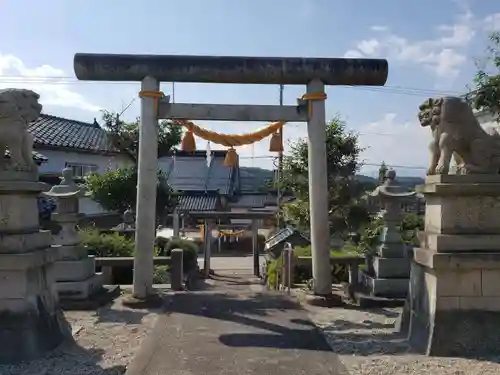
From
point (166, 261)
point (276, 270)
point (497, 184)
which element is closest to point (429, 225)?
point (497, 184)

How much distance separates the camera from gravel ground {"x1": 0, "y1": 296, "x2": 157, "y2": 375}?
15.7 feet

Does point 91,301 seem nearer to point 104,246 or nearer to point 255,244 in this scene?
point 104,246

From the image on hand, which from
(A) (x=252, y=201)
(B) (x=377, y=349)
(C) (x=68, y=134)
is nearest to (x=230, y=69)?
(B) (x=377, y=349)

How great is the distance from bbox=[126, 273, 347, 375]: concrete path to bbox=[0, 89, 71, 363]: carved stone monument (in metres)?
1.18

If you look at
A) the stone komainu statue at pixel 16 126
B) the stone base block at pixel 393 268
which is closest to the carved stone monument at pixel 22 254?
the stone komainu statue at pixel 16 126

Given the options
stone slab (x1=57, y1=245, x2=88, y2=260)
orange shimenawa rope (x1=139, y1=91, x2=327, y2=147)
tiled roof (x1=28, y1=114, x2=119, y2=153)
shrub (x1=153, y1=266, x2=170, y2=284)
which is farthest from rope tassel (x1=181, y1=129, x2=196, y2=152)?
tiled roof (x1=28, y1=114, x2=119, y2=153)

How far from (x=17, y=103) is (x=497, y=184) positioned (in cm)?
559

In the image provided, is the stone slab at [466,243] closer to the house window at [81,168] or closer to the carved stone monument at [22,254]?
the carved stone monument at [22,254]

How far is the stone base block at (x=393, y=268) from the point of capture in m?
8.33

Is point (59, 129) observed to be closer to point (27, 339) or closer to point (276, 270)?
point (276, 270)

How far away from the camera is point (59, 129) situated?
23.1 metres

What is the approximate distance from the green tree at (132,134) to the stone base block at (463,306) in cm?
1399

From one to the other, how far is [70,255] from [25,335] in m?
3.09

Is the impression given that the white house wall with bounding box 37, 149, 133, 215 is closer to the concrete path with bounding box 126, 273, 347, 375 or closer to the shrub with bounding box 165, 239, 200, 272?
the shrub with bounding box 165, 239, 200, 272
